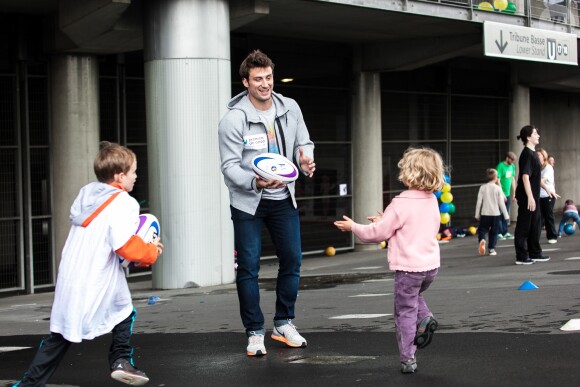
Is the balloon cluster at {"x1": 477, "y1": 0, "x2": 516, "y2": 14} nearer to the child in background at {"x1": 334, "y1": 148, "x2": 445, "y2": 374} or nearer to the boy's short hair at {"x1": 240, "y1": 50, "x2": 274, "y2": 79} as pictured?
the boy's short hair at {"x1": 240, "y1": 50, "x2": 274, "y2": 79}

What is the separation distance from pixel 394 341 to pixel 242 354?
3.50 ft

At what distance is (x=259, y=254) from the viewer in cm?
704

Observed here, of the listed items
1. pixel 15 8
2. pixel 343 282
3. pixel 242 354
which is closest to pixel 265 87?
pixel 242 354

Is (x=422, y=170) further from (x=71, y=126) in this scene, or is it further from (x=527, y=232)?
(x=71, y=126)

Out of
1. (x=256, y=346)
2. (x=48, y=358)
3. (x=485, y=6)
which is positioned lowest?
(x=256, y=346)

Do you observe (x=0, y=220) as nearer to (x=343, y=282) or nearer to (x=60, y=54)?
(x=60, y=54)

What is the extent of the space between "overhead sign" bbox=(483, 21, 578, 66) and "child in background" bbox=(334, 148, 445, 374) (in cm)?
1331

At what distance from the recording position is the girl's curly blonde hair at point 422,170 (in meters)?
6.18

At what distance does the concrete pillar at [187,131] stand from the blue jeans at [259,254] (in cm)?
718

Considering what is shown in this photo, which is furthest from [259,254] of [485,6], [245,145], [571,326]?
[485,6]

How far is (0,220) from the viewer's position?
16469mm

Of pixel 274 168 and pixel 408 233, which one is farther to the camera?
pixel 274 168

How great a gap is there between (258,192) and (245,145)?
1.10 feet

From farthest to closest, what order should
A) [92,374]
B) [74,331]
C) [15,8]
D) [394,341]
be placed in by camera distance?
[15,8]
[394,341]
[92,374]
[74,331]
